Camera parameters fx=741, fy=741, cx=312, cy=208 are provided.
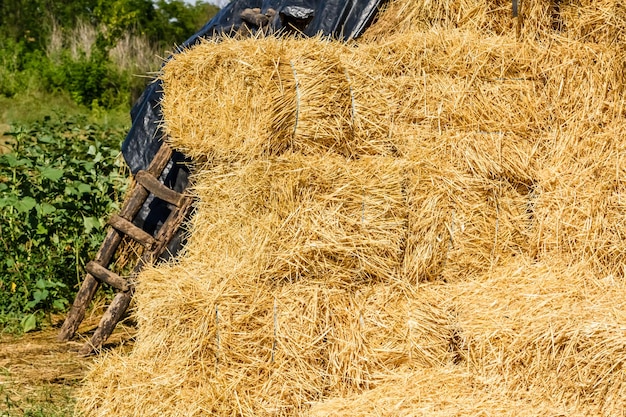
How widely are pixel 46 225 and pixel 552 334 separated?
3.91 m

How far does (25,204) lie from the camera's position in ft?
17.8

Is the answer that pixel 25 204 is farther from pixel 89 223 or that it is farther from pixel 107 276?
pixel 107 276

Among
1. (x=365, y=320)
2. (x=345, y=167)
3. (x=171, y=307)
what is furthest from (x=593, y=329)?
(x=171, y=307)

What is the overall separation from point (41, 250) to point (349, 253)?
296 cm

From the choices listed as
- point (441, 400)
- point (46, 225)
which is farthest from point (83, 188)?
point (441, 400)

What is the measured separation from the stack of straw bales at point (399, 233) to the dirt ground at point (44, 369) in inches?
13.5

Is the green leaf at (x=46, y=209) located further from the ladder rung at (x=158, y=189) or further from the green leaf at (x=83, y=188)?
the ladder rung at (x=158, y=189)

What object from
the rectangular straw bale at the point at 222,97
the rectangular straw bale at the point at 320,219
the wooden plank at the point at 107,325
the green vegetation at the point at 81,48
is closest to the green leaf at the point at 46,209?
the wooden plank at the point at 107,325

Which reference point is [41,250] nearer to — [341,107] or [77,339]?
[77,339]

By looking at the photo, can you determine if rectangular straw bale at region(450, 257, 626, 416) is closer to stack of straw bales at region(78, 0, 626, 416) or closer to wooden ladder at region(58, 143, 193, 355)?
stack of straw bales at region(78, 0, 626, 416)

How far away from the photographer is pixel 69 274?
5832 millimetres

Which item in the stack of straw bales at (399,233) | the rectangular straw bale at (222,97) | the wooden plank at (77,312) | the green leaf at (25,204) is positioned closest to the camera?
the stack of straw bales at (399,233)

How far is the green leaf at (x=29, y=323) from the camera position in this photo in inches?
210

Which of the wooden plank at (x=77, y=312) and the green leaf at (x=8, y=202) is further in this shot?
the green leaf at (x=8, y=202)
